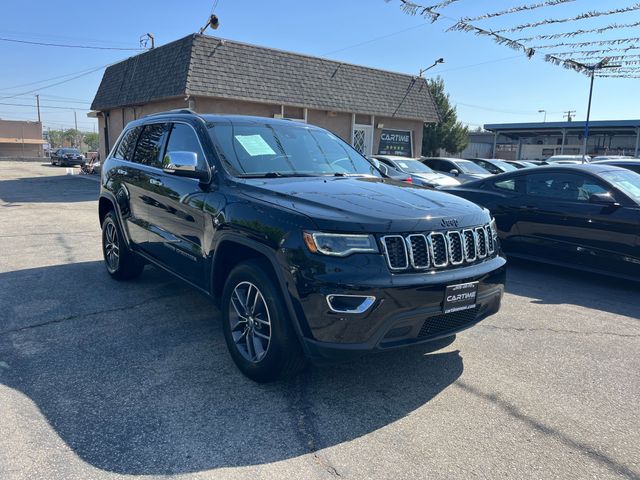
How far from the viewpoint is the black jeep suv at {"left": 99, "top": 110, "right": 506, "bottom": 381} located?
2.89 metres

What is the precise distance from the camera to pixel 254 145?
4207 millimetres

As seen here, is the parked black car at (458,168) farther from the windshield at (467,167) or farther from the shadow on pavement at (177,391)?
the shadow on pavement at (177,391)

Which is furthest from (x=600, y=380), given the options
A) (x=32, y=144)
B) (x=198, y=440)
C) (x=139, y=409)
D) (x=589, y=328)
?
(x=32, y=144)

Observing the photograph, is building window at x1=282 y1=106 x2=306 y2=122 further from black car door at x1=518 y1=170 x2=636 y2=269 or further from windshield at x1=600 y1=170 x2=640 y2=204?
windshield at x1=600 y1=170 x2=640 y2=204

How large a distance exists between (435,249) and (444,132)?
3689 cm

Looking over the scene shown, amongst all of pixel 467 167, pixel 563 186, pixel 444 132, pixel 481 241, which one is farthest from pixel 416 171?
pixel 444 132

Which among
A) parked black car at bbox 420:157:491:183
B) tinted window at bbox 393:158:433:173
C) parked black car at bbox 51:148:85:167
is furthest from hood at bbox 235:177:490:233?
parked black car at bbox 51:148:85:167

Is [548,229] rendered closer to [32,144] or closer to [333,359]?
[333,359]

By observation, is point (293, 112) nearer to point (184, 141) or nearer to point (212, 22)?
point (212, 22)

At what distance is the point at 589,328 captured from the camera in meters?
4.75

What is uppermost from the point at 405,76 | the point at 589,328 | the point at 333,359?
the point at 405,76

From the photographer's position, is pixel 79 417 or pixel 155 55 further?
pixel 155 55

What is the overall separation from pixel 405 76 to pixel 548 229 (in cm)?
1622

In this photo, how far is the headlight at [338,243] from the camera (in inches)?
114
